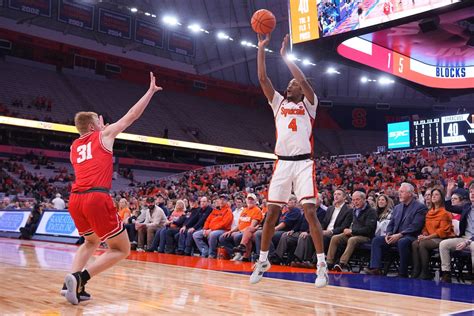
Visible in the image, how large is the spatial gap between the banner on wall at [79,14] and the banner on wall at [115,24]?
Result: 50 centimetres

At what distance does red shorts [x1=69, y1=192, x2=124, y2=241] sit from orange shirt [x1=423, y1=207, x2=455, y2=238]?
444 cm

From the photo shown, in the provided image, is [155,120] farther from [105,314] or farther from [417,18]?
[105,314]

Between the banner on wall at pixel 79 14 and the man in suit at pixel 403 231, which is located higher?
the banner on wall at pixel 79 14

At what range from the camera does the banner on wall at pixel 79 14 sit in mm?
25141

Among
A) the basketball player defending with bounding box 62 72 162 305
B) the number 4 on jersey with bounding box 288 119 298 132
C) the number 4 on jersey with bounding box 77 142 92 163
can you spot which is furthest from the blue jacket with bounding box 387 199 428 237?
the number 4 on jersey with bounding box 77 142 92 163

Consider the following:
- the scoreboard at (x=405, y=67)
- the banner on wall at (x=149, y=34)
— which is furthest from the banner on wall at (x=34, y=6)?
the scoreboard at (x=405, y=67)

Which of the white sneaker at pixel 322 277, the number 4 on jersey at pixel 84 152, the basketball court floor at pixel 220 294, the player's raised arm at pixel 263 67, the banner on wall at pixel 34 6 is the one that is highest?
the banner on wall at pixel 34 6

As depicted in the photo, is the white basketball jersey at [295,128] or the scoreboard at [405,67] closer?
the white basketball jersey at [295,128]

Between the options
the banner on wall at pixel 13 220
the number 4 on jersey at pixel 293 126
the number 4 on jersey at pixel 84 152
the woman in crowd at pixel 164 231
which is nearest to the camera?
the number 4 on jersey at pixel 84 152

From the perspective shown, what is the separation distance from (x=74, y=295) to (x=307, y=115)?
105 inches

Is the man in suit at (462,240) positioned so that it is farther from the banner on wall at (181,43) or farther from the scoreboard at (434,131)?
the banner on wall at (181,43)

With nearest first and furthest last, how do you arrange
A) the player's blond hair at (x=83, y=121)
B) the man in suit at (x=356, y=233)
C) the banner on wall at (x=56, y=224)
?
the player's blond hair at (x=83, y=121)
the man in suit at (x=356, y=233)
the banner on wall at (x=56, y=224)

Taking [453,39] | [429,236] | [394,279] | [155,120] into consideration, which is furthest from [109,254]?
[155,120]

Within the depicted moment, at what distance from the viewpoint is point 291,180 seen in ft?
16.4
